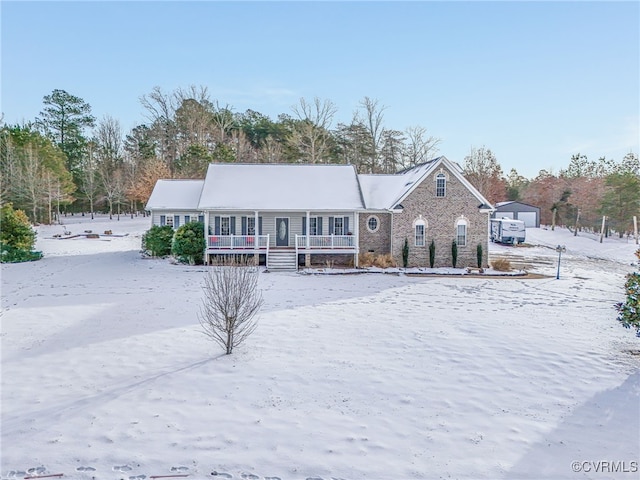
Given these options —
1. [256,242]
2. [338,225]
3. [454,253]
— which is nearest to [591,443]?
[454,253]

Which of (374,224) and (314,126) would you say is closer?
(374,224)

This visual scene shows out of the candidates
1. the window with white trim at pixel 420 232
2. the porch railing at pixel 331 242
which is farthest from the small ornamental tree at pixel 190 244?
the window with white trim at pixel 420 232

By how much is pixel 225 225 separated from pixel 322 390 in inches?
677

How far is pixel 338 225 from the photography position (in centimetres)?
2284

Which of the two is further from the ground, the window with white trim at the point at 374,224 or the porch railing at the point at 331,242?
the window with white trim at the point at 374,224

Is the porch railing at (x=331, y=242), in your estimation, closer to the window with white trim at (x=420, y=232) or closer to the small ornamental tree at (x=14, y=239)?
the window with white trim at (x=420, y=232)

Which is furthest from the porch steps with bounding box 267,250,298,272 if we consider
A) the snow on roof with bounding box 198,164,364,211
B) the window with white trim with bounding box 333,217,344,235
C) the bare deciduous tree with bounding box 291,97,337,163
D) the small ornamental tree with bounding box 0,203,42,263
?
the bare deciduous tree with bounding box 291,97,337,163

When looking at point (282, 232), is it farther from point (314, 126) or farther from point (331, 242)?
point (314, 126)

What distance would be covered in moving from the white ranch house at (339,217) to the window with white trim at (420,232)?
0.18ft

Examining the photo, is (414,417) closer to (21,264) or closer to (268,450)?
(268,450)

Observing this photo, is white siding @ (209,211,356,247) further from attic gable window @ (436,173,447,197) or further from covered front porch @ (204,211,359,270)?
attic gable window @ (436,173,447,197)

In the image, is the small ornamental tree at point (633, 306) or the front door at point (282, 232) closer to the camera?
the small ornamental tree at point (633, 306)

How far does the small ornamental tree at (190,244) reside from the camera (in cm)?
2103

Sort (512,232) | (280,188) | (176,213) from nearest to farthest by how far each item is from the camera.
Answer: (280,188), (176,213), (512,232)
